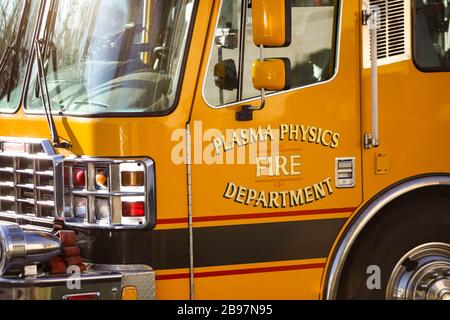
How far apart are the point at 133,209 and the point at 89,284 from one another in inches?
17.7

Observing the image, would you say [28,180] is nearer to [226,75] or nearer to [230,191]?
[230,191]

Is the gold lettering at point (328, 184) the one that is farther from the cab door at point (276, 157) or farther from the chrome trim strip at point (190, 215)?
the chrome trim strip at point (190, 215)

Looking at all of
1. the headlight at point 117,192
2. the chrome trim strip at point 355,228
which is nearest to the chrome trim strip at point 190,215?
the headlight at point 117,192

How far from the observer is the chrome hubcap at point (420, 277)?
17.5 feet

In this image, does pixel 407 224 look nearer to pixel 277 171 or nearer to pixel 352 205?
pixel 352 205

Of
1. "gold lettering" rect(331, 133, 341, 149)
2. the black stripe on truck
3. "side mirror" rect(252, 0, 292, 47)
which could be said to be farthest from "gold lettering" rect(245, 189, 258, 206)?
"side mirror" rect(252, 0, 292, 47)

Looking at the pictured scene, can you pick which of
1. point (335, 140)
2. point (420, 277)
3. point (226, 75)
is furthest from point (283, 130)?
point (420, 277)

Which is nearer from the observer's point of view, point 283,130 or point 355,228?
point 283,130

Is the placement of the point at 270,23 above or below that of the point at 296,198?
above

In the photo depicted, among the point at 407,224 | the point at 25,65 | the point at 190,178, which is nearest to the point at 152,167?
the point at 190,178

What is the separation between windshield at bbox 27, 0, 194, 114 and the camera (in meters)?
4.79

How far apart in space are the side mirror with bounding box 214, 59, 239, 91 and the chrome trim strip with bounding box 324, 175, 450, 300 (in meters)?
1.07

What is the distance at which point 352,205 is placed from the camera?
517 centimetres

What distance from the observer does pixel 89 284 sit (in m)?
4.65
